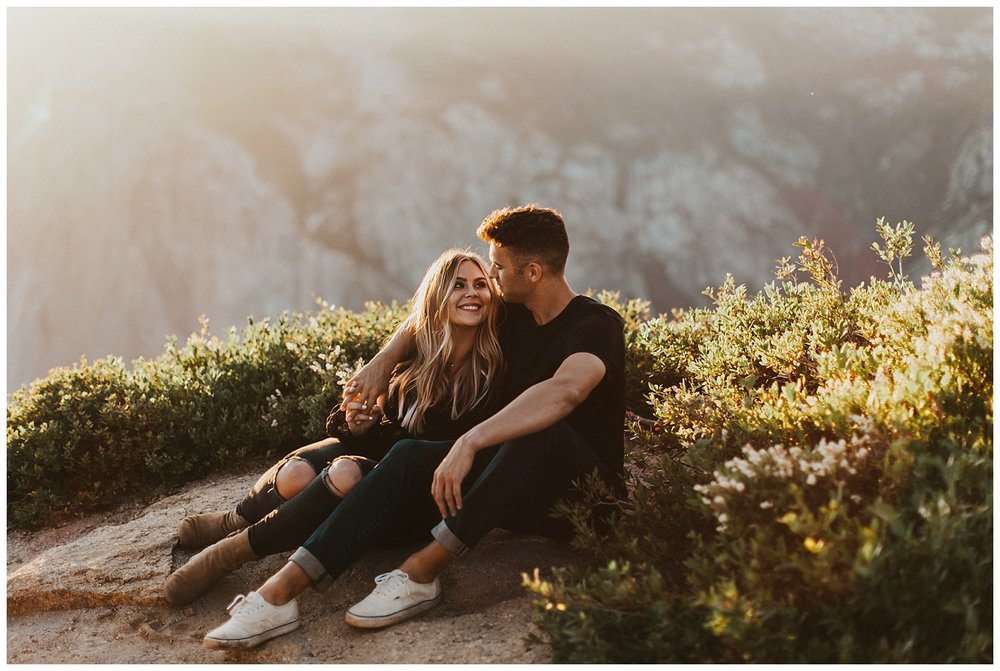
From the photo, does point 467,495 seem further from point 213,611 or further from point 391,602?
point 213,611

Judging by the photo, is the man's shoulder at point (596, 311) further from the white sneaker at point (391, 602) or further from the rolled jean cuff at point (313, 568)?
the rolled jean cuff at point (313, 568)

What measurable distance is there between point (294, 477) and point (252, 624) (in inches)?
32.8

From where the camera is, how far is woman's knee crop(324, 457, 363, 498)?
13.0ft

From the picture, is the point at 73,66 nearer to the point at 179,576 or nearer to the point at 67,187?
the point at 67,187

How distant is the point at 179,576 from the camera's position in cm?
420

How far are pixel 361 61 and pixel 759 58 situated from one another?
309 inches

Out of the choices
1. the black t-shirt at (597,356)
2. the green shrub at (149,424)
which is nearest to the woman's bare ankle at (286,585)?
the black t-shirt at (597,356)

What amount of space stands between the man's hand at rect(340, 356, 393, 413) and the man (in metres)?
0.78

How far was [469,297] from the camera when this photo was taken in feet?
14.9

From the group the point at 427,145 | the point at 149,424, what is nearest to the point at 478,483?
the point at 149,424

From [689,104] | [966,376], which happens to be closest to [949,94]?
[689,104]

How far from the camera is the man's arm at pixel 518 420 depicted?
3.67m

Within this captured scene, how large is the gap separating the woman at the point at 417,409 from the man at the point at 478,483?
1.06ft

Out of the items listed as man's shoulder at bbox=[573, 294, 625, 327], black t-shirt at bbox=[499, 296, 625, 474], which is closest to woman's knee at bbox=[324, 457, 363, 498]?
black t-shirt at bbox=[499, 296, 625, 474]
